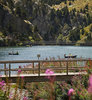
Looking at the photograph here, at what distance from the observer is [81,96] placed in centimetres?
1160

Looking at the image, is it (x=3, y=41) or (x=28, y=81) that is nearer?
(x=28, y=81)

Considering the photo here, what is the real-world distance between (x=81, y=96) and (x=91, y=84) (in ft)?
24.3

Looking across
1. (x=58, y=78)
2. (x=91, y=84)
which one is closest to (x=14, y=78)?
(x=58, y=78)

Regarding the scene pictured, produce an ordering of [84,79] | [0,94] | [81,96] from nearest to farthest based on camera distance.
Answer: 1. [0,94]
2. [81,96]
3. [84,79]

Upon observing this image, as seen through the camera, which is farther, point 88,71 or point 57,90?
point 88,71

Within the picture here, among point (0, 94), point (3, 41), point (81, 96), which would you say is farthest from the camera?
point (3, 41)

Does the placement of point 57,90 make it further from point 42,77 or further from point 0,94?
point 0,94

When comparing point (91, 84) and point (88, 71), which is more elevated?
point (91, 84)

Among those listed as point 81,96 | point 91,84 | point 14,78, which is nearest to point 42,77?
point 14,78

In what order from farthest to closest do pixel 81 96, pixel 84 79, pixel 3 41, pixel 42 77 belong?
1. pixel 3 41
2. pixel 42 77
3. pixel 84 79
4. pixel 81 96

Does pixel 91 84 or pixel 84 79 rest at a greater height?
pixel 91 84

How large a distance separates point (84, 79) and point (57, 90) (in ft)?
5.87

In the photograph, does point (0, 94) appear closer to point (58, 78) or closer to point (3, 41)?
point (58, 78)

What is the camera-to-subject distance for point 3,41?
199250 mm
